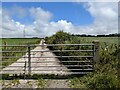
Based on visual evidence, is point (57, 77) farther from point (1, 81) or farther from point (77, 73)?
point (1, 81)

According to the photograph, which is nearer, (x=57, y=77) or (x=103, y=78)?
(x=103, y=78)

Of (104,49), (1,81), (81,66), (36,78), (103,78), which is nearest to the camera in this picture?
(103,78)

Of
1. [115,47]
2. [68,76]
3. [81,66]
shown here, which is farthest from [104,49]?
[68,76]

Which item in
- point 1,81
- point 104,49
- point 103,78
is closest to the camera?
point 103,78

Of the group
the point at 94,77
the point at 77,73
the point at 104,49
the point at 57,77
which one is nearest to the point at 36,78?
the point at 57,77

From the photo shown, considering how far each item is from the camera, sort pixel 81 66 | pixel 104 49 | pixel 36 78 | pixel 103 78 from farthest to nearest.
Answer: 1. pixel 104 49
2. pixel 81 66
3. pixel 36 78
4. pixel 103 78

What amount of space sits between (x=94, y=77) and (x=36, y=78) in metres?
1.89

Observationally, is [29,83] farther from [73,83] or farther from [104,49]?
[104,49]

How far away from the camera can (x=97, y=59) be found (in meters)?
8.86

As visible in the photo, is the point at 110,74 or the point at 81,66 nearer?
the point at 110,74

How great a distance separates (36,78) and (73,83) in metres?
1.40

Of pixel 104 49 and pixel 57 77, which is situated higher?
pixel 104 49

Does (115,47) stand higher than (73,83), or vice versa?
(115,47)

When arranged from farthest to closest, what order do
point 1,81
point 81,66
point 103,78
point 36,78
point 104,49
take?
point 104,49
point 81,66
point 36,78
point 1,81
point 103,78
